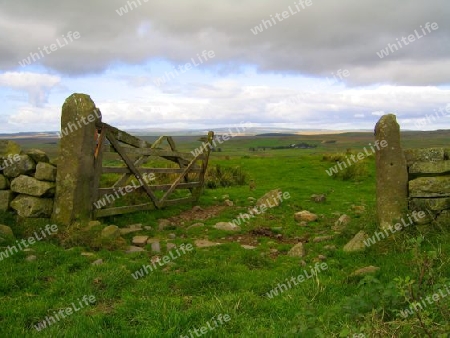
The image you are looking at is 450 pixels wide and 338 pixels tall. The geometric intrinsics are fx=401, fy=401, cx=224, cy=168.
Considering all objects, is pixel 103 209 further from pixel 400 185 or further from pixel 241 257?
pixel 400 185

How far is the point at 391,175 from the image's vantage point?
7.59 meters

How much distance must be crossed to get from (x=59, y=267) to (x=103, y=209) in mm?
2612

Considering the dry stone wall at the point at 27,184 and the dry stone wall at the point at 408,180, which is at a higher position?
the dry stone wall at the point at 27,184

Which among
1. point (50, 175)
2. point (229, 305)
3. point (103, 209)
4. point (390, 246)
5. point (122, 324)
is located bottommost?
point (390, 246)

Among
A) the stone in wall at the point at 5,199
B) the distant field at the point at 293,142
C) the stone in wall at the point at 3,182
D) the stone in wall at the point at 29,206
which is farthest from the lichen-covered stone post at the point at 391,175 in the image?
the distant field at the point at 293,142

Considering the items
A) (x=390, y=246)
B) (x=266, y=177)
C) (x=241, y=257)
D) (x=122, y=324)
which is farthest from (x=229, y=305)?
(x=266, y=177)

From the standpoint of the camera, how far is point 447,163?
755cm

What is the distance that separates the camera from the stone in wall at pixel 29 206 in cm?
820

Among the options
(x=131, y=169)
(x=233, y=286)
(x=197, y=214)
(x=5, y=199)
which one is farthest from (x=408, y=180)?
(x=5, y=199)

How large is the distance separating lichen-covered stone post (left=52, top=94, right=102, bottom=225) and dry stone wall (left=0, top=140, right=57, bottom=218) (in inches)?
7.9

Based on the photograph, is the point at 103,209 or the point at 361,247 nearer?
the point at 361,247

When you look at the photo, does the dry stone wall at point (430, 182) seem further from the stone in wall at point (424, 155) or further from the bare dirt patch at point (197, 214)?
the bare dirt patch at point (197, 214)

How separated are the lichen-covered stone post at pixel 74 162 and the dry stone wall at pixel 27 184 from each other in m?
0.20

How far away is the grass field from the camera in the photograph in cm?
404
